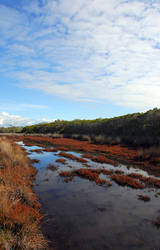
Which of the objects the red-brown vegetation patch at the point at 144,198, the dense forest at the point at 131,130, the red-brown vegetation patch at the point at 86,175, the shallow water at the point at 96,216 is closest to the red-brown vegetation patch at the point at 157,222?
the shallow water at the point at 96,216

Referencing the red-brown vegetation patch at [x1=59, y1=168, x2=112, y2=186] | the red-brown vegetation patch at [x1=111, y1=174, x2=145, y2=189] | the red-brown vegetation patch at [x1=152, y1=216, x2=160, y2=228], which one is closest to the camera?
the red-brown vegetation patch at [x1=152, y1=216, x2=160, y2=228]

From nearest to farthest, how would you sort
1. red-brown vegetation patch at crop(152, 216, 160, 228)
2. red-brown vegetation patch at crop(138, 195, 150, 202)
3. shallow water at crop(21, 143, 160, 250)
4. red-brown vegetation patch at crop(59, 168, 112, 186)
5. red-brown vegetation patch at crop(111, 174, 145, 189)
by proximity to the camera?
shallow water at crop(21, 143, 160, 250)
red-brown vegetation patch at crop(152, 216, 160, 228)
red-brown vegetation patch at crop(138, 195, 150, 202)
red-brown vegetation patch at crop(111, 174, 145, 189)
red-brown vegetation patch at crop(59, 168, 112, 186)

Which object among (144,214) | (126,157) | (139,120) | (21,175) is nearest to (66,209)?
(144,214)

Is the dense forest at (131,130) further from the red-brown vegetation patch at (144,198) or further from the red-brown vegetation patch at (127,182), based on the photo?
the red-brown vegetation patch at (144,198)

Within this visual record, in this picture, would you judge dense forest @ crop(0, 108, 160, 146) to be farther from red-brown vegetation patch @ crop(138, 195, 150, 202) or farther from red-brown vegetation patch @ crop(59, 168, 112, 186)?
red-brown vegetation patch @ crop(138, 195, 150, 202)

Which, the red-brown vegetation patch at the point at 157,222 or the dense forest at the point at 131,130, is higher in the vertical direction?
the dense forest at the point at 131,130

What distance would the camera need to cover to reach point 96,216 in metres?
6.35

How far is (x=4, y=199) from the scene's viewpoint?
520cm

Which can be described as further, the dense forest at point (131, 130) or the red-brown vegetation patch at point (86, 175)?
the dense forest at point (131, 130)

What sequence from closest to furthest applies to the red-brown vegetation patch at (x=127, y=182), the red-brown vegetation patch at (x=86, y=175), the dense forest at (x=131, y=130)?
the red-brown vegetation patch at (x=127, y=182) < the red-brown vegetation patch at (x=86, y=175) < the dense forest at (x=131, y=130)

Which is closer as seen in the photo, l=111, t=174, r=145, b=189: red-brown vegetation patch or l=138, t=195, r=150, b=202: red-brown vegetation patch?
l=138, t=195, r=150, b=202: red-brown vegetation patch

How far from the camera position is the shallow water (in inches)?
193

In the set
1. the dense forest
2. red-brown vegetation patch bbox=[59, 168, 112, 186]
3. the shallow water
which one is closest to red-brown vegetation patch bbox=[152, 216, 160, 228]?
the shallow water

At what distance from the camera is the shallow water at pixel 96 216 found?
490 cm
